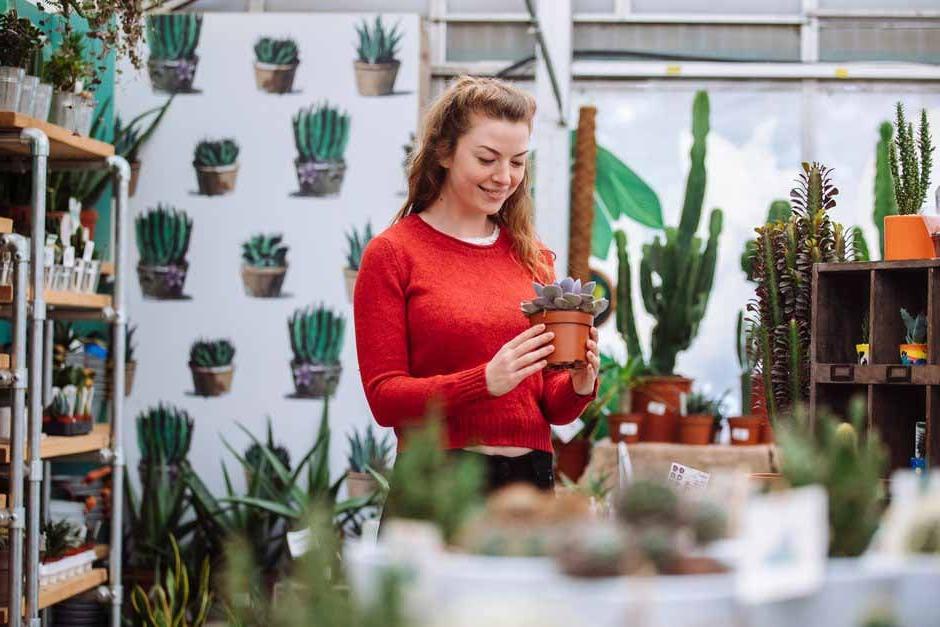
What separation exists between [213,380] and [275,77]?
141 cm

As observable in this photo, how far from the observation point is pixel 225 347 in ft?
17.5

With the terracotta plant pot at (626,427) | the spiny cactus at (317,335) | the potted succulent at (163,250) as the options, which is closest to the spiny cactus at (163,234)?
the potted succulent at (163,250)

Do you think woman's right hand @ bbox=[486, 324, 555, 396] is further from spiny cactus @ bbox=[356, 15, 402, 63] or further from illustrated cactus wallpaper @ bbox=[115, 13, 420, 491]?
spiny cactus @ bbox=[356, 15, 402, 63]

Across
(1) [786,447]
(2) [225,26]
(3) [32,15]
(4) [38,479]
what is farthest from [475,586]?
(2) [225,26]

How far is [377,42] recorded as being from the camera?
5324 mm

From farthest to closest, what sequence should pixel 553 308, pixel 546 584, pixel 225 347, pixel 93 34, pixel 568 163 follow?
pixel 568 163, pixel 225 347, pixel 93 34, pixel 553 308, pixel 546 584

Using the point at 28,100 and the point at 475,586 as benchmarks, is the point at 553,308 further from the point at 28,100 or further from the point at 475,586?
the point at 28,100

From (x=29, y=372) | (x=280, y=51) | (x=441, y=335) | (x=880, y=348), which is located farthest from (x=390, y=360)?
(x=280, y=51)

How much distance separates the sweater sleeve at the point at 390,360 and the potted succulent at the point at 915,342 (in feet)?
2.45

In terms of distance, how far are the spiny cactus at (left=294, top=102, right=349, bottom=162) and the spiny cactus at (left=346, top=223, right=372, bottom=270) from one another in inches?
13.7

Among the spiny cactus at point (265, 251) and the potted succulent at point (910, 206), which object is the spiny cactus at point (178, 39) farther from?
the potted succulent at point (910, 206)

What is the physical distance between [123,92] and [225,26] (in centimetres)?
56

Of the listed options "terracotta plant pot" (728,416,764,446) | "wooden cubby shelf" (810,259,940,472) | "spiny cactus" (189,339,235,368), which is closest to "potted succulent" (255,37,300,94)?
"spiny cactus" (189,339,235,368)

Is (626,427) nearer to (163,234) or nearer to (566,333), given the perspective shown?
(163,234)
